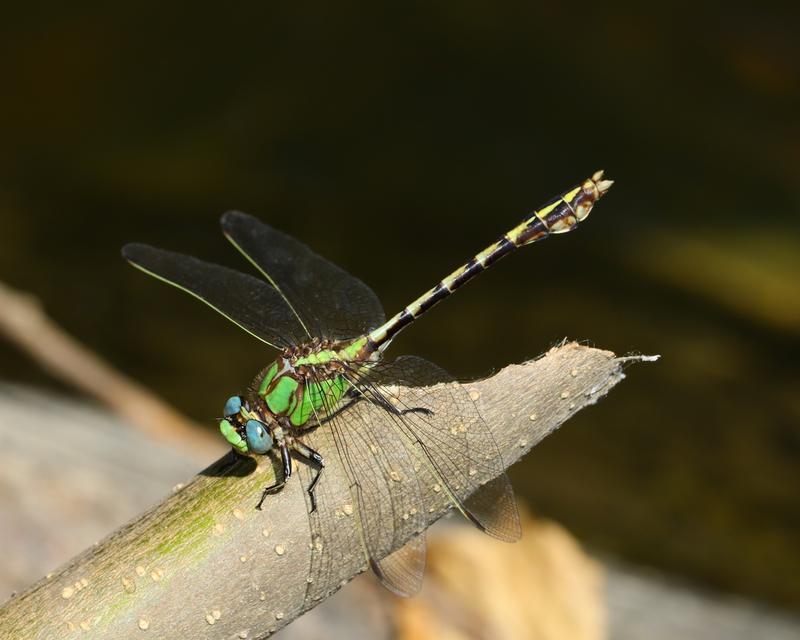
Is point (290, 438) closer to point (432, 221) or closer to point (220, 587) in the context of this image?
point (220, 587)

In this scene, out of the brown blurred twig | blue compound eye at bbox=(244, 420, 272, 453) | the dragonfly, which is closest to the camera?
the dragonfly

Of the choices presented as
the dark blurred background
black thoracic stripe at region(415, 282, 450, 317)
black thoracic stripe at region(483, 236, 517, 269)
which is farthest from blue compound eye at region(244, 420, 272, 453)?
the dark blurred background

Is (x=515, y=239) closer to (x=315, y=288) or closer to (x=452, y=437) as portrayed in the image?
(x=315, y=288)

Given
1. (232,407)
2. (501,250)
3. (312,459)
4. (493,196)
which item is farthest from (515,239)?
(493,196)

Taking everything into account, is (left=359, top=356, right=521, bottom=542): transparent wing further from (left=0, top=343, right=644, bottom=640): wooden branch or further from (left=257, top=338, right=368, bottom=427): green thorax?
(left=0, top=343, right=644, bottom=640): wooden branch

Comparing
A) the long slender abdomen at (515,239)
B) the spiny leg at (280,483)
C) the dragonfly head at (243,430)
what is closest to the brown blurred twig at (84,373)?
the long slender abdomen at (515,239)

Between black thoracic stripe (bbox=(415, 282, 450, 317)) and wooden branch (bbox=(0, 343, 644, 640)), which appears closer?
wooden branch (bbox=(0, 343, 644, 640))
